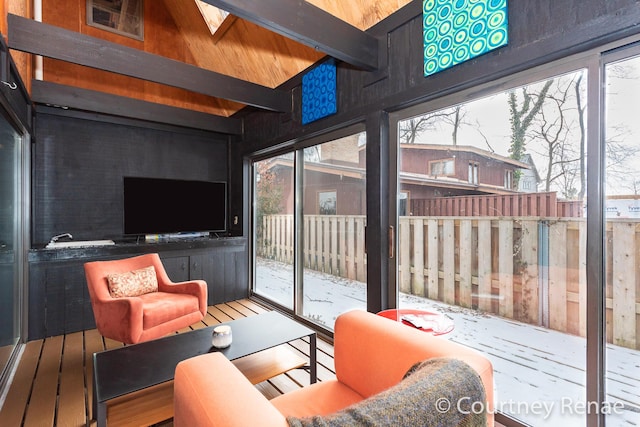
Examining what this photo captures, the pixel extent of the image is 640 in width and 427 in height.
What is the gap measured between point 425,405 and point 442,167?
6.13ft

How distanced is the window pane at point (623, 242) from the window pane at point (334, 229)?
5.46ft

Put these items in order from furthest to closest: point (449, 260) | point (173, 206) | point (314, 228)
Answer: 1. point (173, 206)
2. point (314, 228)
3. point (449, 260)

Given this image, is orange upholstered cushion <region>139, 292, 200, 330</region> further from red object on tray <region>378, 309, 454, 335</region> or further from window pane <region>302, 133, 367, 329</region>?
red object on tray <region>378, 309, 454, 335</region>

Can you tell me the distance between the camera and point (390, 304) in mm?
2502

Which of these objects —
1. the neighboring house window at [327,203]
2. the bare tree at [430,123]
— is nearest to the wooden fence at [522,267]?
the neighboring house window at [327,203]

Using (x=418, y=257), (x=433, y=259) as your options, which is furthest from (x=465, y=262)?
(x=418, y=257)

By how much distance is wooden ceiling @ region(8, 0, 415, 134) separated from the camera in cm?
212

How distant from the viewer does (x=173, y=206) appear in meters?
4.03

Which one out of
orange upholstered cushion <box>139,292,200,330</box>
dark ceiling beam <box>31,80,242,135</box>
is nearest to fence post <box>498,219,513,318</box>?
orange upholstered cushion <box>139,292,200,330</box>

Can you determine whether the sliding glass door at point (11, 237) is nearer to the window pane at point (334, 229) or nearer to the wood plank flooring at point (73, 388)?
the wood plank flooring at point (73, 388)

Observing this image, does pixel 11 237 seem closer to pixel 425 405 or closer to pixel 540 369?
pixel 425 405

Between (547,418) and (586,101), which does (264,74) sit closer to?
(586,101)

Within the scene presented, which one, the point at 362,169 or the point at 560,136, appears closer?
the point at 560,136

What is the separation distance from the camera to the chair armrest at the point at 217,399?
2.66 ft
